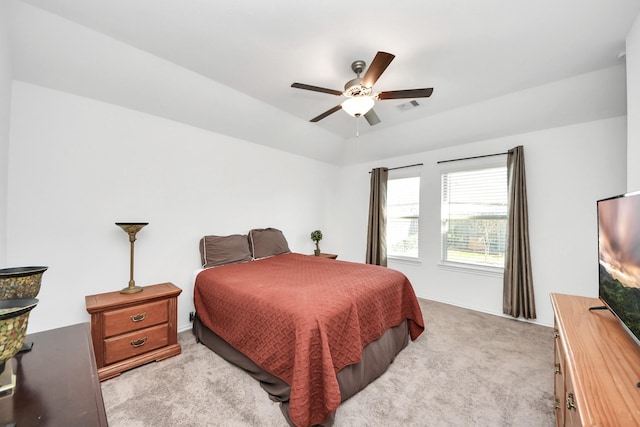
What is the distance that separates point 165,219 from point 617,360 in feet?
11.4

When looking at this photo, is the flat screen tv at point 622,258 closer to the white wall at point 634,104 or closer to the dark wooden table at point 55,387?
the white wall at point 634,104

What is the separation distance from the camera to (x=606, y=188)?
109 inches

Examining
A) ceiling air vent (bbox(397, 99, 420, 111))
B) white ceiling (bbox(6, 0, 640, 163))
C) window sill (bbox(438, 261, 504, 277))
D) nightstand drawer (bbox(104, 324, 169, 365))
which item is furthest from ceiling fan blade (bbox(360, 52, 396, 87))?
window sill (bbox(438, 261, 504, 277))

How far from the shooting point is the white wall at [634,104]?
1.75 meters

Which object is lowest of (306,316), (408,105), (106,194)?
(306,316)

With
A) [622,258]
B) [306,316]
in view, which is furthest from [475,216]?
[306,316]

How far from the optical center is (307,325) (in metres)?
1.54

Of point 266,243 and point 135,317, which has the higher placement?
point 266,243

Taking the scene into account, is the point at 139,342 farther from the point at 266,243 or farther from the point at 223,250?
the point at 266,243

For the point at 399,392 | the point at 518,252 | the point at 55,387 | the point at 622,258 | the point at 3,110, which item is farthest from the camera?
the point at 518,252

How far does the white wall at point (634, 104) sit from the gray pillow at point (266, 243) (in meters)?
3.47

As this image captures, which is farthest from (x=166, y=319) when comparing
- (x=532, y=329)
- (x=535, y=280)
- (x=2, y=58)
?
(x=535, y=280)

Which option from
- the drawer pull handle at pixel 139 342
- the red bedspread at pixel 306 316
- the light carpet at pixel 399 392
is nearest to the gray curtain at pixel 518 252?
the light carpet at pixel 399 392

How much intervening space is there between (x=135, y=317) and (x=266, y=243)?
67.8 inches
